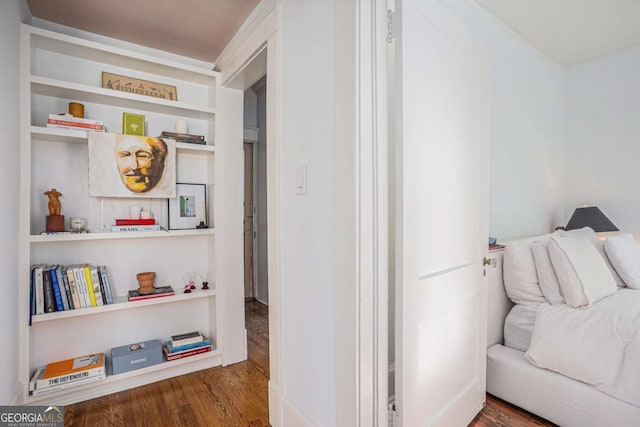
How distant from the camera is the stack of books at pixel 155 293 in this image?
2100 millimetres

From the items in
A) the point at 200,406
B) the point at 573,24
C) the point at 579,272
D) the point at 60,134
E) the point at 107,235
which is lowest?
the point at 200,406

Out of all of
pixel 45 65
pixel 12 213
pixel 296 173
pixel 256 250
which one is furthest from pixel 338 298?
pixel 256 250

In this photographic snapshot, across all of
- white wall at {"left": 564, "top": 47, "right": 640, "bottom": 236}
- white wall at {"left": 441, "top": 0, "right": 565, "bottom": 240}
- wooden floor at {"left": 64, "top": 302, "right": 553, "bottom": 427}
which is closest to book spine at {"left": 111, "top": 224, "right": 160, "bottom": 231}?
wooden floor at {"left": 64, "top": 302, "right": 553, "bottom": 427}

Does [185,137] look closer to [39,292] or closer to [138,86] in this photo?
[138,86]

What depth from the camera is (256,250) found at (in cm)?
399

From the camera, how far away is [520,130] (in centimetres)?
285

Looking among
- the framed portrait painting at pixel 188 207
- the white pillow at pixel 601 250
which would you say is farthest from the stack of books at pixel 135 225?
the white pillow at pixel 601 250

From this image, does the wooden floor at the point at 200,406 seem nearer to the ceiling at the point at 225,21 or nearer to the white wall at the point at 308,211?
the white wall at the point at 308,211

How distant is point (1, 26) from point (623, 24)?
14.3ft

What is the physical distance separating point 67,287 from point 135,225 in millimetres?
530

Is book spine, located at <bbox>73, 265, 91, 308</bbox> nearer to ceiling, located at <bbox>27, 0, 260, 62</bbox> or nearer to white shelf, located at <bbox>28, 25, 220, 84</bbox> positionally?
white shelf, located at <bbox>28, 25, 220, 84</bbox>

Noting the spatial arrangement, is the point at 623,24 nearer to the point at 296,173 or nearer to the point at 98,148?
the point at 296,173

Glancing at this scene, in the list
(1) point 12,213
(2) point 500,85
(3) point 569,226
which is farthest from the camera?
(3) point 569,226

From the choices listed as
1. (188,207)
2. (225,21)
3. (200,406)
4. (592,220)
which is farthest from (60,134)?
(592,220)
